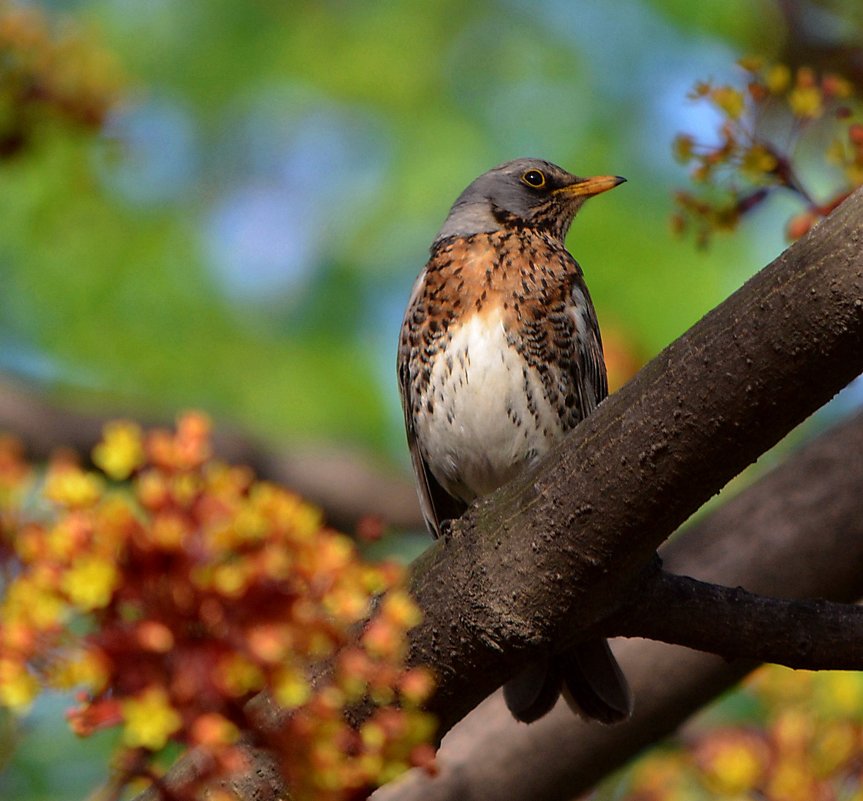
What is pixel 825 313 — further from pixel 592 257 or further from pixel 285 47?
pixel 285 47

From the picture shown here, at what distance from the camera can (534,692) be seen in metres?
4.16

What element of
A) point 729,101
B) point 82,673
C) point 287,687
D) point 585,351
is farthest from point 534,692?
point 82,673

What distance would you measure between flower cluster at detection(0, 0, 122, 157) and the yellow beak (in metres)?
1.75

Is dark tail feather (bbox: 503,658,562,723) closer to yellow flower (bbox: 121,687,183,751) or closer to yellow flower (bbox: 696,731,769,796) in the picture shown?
yellow flower (bbox: 696,731,769,796)

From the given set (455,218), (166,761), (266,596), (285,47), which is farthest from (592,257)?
(266,596)

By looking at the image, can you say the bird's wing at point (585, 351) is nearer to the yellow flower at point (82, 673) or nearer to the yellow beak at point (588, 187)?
the yellow beak at point (588, 187)

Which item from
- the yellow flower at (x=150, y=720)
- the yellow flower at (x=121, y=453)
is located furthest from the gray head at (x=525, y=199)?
the yellow flower at (x=150, y=720)

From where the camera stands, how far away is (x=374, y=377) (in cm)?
714

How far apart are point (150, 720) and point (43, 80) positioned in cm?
329

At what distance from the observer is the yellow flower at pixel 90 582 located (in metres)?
2.14

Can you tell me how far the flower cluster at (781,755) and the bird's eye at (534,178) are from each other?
79.0 inches

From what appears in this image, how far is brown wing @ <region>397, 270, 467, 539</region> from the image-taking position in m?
5.00

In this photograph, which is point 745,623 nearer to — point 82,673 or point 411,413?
point 82,673

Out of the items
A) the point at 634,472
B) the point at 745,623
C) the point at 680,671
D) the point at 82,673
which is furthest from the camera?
the point at 680,671
